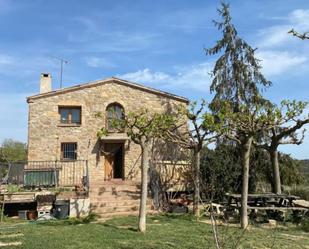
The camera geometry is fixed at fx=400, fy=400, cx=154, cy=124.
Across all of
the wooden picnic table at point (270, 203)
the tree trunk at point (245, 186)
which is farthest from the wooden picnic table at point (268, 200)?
the tree trunk at point (245, 186)

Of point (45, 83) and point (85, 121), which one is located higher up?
point (45, 83)

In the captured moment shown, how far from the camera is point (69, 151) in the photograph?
21.9 metres

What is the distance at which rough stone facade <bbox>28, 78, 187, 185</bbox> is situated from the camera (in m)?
21.6

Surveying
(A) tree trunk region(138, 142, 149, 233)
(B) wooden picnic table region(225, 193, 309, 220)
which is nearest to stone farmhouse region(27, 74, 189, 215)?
(B) wooden picnic table region(225, 193, 309, 220)

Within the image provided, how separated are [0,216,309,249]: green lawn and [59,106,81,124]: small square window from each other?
9.56 meters

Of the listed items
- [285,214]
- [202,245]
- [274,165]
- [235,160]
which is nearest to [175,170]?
[235,160]

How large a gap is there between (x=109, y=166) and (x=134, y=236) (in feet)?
39.9

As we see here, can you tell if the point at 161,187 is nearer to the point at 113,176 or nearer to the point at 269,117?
the point at 113,176

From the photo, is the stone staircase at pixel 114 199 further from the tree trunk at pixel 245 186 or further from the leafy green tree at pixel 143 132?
the tree trunk at pixel 245 186

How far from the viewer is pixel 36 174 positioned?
19.2 metres

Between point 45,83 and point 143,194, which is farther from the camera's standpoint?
point 45,83

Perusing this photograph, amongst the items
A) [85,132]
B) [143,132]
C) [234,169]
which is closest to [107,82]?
[85,132]

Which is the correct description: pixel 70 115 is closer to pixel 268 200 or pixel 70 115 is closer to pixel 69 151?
pixel 69 151

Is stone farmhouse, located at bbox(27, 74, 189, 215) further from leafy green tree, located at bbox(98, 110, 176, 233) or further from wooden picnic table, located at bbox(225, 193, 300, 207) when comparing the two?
leafy green tree, located at bbox(98, 110, 176, 233)
